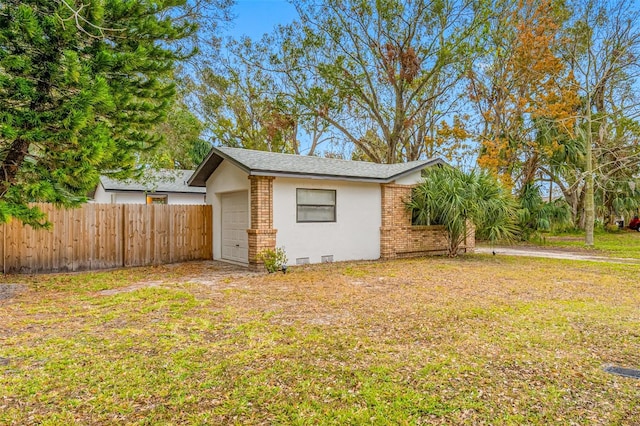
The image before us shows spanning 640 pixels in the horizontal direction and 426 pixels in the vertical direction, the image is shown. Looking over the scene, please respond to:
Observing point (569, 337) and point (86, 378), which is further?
point (569, 337)

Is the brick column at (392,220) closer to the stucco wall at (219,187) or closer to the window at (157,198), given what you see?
the stucco wall at (219,187)

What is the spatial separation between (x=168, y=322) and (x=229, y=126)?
20175mm

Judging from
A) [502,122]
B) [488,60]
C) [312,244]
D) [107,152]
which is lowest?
[312,244]

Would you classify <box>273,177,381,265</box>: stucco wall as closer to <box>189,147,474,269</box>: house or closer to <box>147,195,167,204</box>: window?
<box>189,147,474,269</box>: house

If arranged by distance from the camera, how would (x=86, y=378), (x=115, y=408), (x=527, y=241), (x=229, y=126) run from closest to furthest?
(x=115, y=408) < (x=86, y=378) < (x=527, y=241) < (x=229, y=126)

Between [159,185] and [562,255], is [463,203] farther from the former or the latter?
[159,185]

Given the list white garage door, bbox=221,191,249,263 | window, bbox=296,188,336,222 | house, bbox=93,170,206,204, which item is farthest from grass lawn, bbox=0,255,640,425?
house, bbox=93,170,206,204

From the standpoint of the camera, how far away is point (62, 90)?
6395mm

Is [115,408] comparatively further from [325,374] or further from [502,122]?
[502,122]

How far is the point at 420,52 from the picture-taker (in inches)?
760

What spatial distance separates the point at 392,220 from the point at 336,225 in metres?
2.11

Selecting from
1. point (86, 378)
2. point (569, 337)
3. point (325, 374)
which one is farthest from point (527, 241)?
point (86, 378)

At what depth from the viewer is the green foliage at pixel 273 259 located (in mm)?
9469

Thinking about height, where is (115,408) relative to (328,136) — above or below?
below
